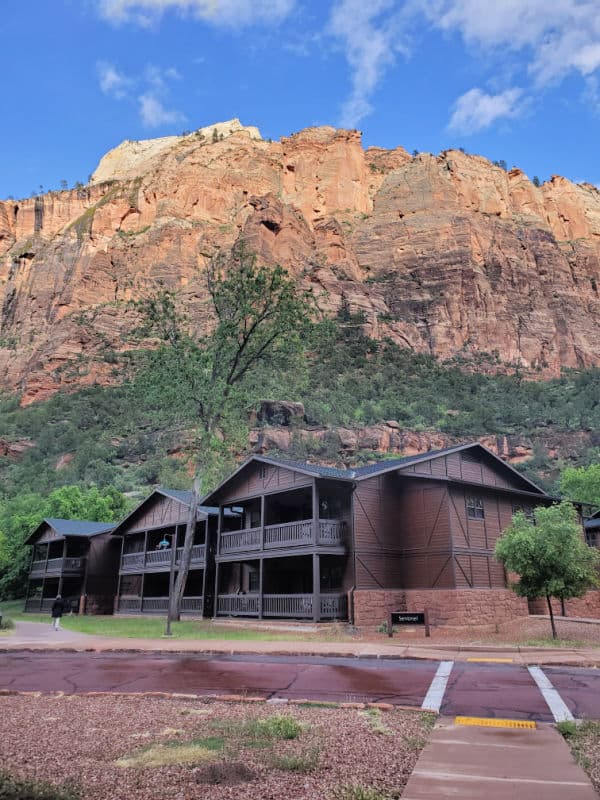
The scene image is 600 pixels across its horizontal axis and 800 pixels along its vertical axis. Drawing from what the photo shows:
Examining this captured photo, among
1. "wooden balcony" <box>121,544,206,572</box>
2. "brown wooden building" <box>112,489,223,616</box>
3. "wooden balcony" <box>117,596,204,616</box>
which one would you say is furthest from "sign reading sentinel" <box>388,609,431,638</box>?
"wooden balcony" <box>121,544,206,572</box>

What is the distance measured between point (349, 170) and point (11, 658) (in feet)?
457

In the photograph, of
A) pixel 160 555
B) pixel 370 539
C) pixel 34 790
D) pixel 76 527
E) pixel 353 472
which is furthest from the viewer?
pixel 76 527

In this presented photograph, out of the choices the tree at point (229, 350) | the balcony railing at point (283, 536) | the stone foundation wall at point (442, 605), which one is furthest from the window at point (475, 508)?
the tree at point (229, 350)

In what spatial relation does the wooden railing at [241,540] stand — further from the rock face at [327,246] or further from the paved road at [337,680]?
the rock face at [327,246]

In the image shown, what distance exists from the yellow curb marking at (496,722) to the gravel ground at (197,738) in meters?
0.55

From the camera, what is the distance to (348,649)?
1759 centimetres

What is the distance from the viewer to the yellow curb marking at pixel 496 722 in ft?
26.3

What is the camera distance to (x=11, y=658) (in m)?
16.9

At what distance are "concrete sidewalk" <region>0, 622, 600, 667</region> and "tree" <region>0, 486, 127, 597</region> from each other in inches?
1251

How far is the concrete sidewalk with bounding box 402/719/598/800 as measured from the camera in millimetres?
5242

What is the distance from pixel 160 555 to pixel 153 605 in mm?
3411

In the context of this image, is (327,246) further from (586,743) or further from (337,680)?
(586,743)

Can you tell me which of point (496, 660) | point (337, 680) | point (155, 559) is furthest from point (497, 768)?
point (155, 559)

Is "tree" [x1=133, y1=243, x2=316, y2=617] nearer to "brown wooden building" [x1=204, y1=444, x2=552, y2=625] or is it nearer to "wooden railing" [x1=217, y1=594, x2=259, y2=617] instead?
"brown wooden building" [x1=204, y1=444, x2=552, y2=625]
